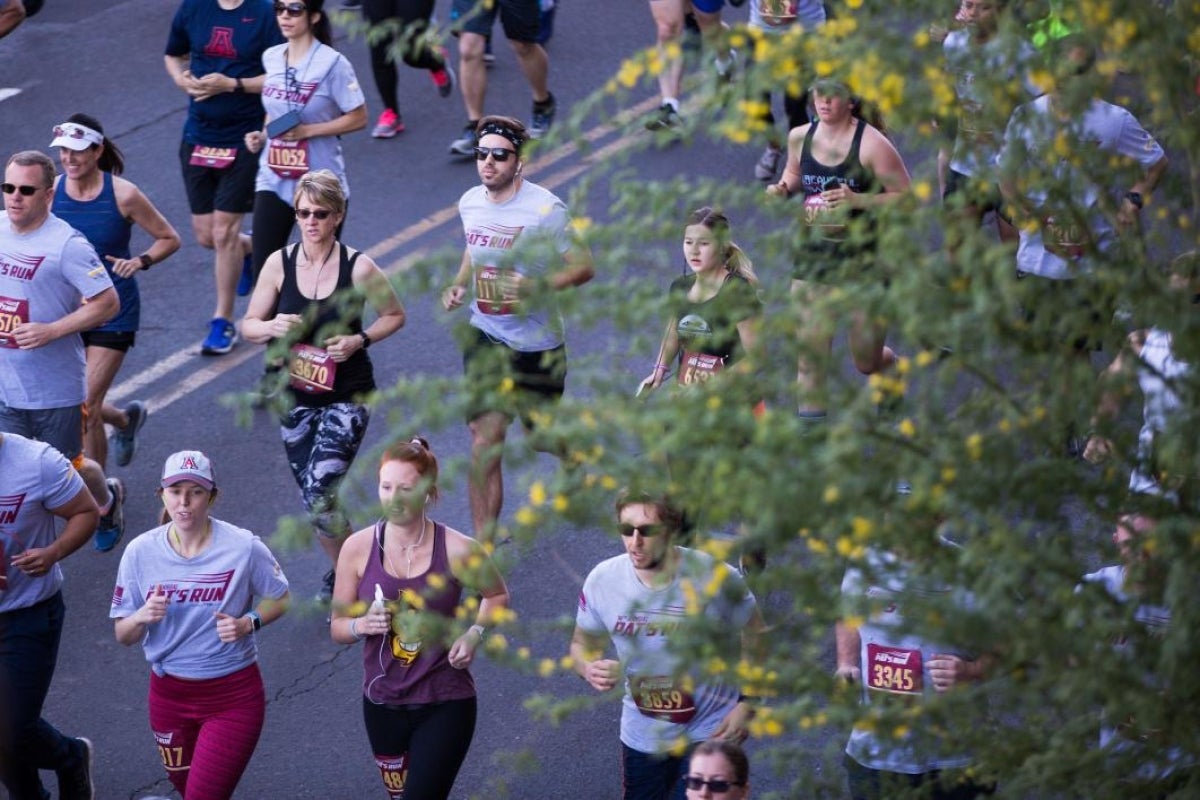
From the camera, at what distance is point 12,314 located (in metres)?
8.14

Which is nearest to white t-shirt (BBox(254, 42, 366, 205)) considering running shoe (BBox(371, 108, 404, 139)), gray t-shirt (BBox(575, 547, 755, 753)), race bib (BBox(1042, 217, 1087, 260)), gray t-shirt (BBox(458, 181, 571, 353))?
gray t-shirt (BBox(458, 181, 571, 353))

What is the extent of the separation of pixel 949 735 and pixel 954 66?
1.53 m

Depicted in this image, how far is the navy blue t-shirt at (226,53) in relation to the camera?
10438mm

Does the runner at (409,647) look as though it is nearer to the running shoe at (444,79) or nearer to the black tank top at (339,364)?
the black tank top at (339,364)

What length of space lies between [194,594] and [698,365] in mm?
2286

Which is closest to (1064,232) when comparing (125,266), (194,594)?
(194,594)

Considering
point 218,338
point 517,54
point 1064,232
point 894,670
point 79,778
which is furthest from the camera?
point 517,54

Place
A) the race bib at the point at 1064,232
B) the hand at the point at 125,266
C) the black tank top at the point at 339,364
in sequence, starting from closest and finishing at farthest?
the race bib at the point at 1064,232
the black tank top at the point at 339,364
the hand at the point at 125,266

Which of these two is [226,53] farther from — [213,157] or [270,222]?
[270,222]

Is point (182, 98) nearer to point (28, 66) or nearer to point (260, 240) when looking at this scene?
point (28, 66)

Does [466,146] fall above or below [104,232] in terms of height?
below

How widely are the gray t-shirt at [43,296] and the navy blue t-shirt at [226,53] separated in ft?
7.53

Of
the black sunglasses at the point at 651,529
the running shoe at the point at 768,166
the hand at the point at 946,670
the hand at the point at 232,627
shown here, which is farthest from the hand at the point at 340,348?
the running shoe at the point at 768,166

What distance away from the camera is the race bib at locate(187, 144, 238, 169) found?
1034cm
